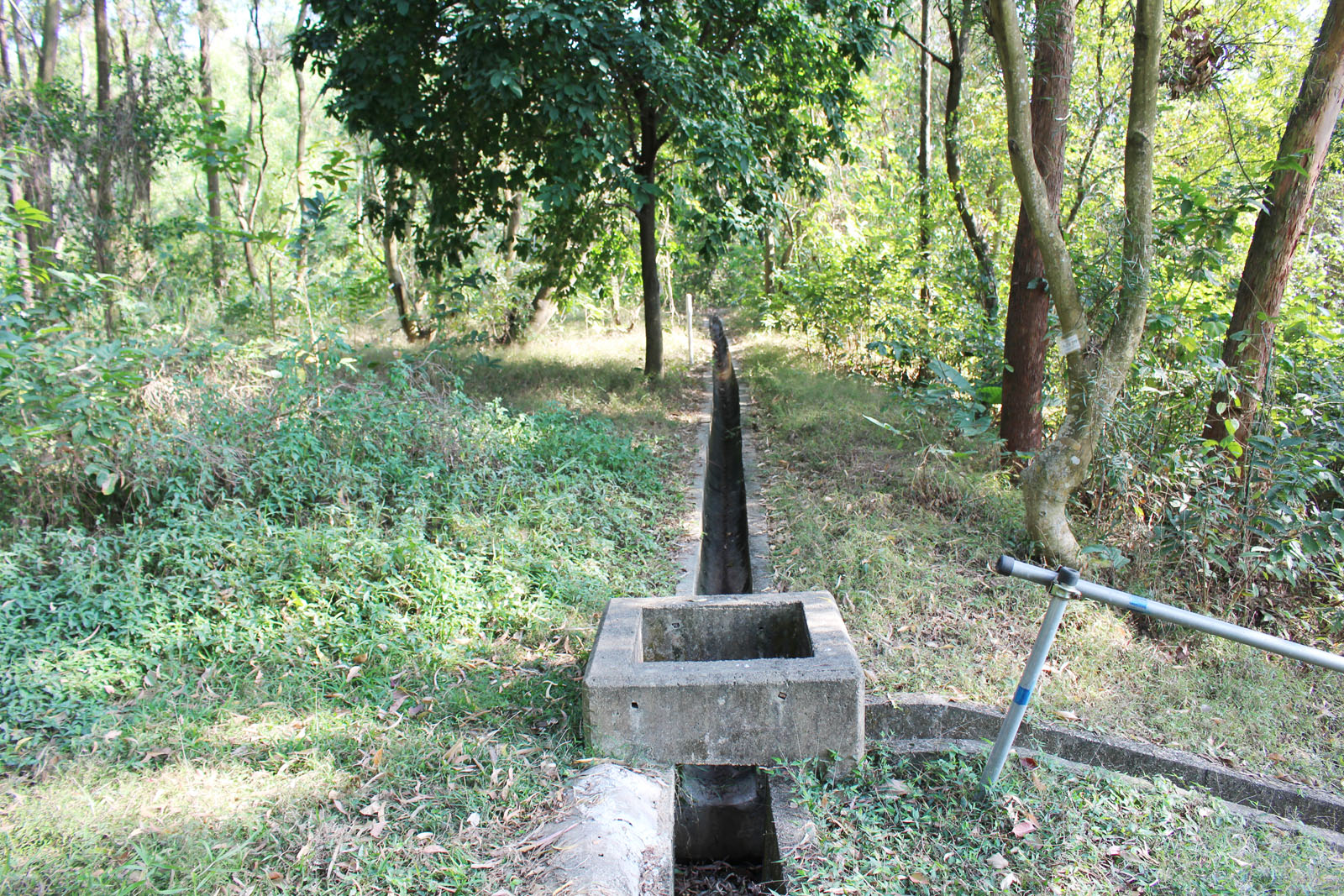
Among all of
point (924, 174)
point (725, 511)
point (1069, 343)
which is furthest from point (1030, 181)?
point (924, 174)

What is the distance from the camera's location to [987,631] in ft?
14.4

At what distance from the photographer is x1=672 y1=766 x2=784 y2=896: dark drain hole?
11.2 feet

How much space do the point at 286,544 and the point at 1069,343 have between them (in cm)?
492

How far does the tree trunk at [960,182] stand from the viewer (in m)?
8.45

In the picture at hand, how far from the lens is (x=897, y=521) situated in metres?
5.72

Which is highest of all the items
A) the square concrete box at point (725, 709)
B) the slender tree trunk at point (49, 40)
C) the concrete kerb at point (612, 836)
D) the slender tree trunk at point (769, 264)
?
the slender tree trunk at point (49, 40)

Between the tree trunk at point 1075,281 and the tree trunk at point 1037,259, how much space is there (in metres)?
0.67

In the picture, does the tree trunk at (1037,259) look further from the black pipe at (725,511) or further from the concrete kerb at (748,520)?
the black pipe at (725,511)

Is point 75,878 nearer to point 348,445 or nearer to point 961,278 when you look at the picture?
point 348,445

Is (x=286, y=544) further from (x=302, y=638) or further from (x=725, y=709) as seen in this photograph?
(x=725, y=709)

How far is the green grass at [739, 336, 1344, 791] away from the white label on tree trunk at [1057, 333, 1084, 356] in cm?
137

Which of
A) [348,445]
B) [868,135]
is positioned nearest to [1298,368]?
[348,445]

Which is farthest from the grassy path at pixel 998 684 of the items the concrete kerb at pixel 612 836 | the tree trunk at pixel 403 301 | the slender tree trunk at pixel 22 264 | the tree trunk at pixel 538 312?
the tree trunk at pixel 403 301

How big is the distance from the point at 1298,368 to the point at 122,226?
14.5 meters
